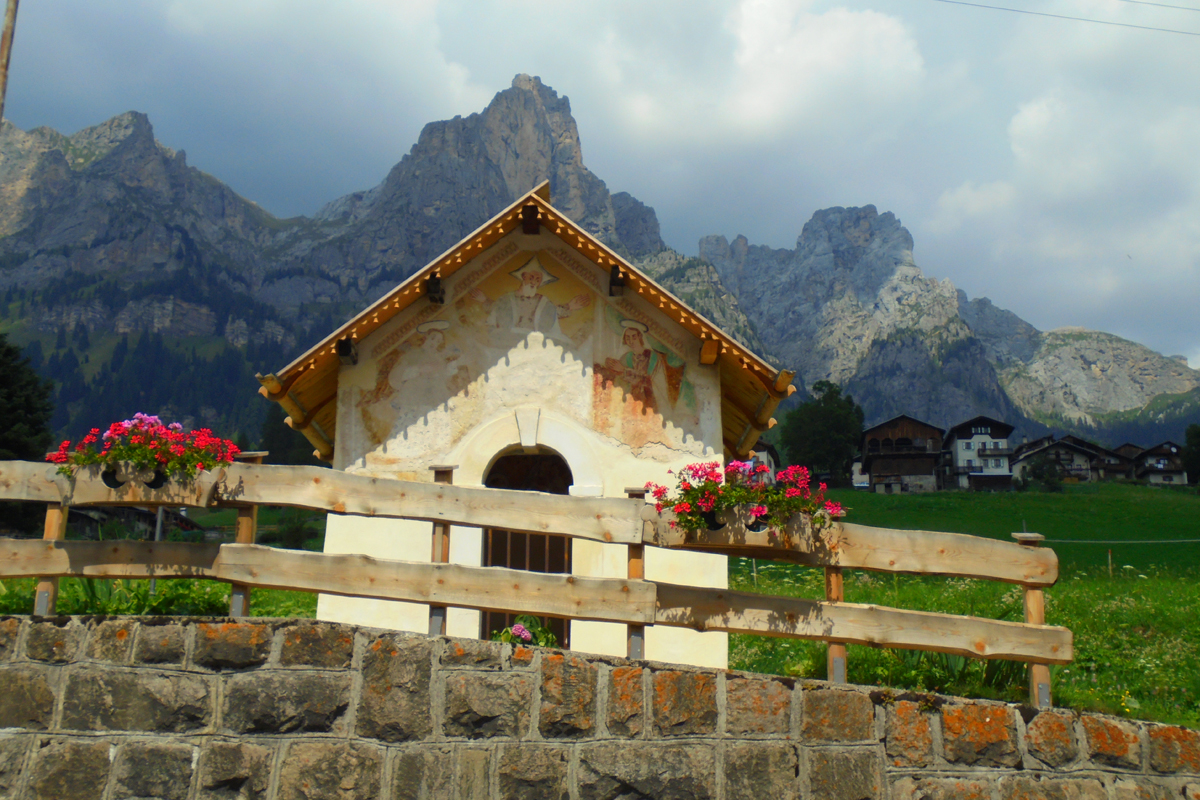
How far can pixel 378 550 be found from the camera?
982cm

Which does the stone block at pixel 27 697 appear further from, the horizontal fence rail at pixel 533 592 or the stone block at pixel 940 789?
the stone block at pixel 940 789

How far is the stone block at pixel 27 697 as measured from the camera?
582 centimetres

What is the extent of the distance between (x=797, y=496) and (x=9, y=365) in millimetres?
39024

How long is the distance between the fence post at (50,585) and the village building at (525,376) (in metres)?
3.50

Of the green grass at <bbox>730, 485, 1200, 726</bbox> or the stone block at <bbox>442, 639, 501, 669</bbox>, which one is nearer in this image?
the stone block at <bbox>442, 639, 501, 669</bbox>

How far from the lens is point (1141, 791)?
255 inches

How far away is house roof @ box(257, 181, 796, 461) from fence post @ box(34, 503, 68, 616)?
313cm

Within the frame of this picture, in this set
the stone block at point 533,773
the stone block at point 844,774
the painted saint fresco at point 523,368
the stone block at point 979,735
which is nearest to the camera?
the stone block at point 533,773

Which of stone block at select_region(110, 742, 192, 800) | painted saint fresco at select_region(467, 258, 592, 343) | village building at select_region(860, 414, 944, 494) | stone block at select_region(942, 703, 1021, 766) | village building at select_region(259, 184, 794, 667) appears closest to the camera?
stone block at select_region(110, 742, 192, 800)

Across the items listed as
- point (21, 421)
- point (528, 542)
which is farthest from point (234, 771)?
point (21, 421)

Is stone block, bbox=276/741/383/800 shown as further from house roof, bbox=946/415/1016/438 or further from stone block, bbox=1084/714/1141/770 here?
house roof, bbox=946/415/1016/438

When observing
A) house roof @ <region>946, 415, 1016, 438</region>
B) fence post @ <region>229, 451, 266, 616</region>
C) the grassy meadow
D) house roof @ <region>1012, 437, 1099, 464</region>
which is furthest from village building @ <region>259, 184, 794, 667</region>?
house roof @ <region>1012, 437, 1099, 464</region>

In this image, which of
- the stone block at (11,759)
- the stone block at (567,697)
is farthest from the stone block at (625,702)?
the stone block at (11,759)

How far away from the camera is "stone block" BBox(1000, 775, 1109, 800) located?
20.7 feet
